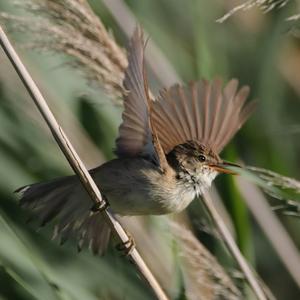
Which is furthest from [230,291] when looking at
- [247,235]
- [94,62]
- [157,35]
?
[157,35]

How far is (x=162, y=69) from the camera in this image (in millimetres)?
2486

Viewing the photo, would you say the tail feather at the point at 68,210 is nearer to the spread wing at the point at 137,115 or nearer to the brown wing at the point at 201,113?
the spread wing at the point at 137,115

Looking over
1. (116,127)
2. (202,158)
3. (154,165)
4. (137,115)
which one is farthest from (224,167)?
(116,127)

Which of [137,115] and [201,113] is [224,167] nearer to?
[201,113]

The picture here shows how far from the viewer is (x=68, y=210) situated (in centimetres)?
218

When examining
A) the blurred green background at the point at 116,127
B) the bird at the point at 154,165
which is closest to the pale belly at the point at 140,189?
the bird at the point at 154,165

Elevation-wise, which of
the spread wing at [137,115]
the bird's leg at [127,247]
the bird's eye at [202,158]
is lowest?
the bird's leg at [127,247]

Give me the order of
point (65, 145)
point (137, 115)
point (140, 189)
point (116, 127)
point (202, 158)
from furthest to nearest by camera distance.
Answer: point (116, 127), point (202, 158), point (140, 189), point (137, 115), point (65, 145)

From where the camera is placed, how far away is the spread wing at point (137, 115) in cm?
183

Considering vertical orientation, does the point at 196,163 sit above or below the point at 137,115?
below

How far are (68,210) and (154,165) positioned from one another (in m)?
0.25

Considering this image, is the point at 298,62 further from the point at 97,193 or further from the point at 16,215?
the point at 97,193

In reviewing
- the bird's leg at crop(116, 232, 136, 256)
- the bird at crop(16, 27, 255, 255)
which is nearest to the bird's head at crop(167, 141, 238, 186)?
the bird at crop(16, 27, 255, 255)

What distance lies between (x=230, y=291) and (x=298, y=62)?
57.2 inches
